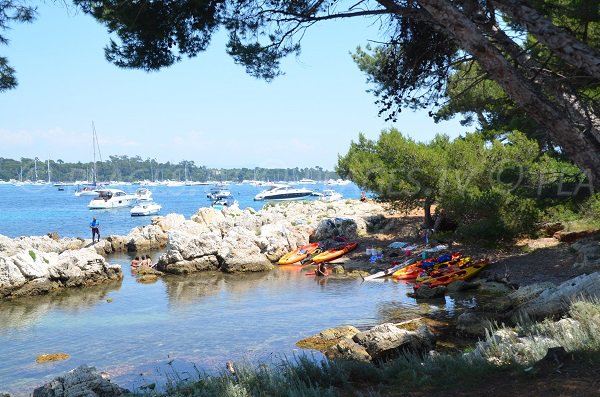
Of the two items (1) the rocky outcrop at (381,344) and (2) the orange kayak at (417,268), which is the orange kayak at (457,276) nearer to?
(2) the orange kayak at (417,268)

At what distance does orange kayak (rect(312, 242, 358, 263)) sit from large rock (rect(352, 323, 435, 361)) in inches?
558

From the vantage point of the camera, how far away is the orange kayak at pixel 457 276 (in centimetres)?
1766

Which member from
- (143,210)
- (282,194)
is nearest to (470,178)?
(143,210)

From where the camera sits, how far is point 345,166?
35969 millimetres

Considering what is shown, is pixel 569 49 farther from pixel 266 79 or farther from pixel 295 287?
pixel 295 287

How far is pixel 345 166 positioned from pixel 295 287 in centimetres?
1695

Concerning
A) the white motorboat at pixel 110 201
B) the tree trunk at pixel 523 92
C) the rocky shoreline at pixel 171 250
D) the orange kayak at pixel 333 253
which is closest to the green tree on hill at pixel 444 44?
the tree trunk at pixel 523 92

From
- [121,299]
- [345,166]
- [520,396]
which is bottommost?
[121,299]

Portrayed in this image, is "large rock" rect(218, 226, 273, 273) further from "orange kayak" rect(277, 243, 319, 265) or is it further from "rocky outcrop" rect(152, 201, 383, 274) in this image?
"orange kayak" rect(277, 243, 319, 265)

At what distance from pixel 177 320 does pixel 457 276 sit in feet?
29.7

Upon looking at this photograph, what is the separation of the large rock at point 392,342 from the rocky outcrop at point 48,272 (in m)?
13.6

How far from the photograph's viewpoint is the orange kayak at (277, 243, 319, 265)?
84.8 ft

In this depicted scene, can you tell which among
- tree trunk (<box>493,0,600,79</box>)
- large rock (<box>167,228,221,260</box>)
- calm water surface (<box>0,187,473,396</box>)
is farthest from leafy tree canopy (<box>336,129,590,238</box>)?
tree trunk (<box>493,0,600,79</box>)

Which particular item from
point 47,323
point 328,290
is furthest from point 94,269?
point 328,290
